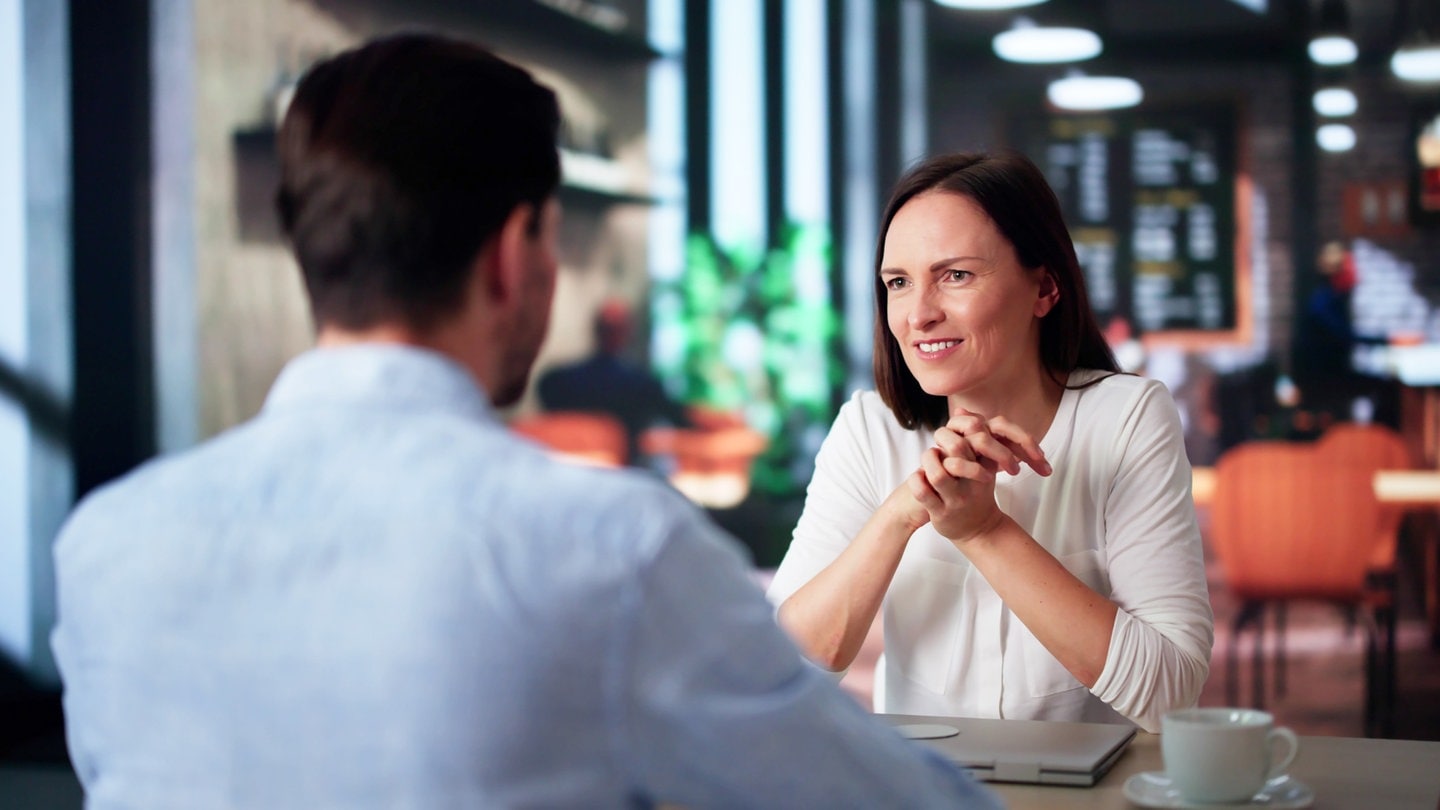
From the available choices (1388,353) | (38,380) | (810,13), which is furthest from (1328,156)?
(38,380)

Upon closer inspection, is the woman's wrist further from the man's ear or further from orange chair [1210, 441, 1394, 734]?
orange chair [1210, 441, 1394, 734]

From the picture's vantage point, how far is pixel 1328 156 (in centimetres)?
560

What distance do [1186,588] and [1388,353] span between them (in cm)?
430

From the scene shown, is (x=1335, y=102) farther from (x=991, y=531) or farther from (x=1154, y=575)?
(x=991, y=531)

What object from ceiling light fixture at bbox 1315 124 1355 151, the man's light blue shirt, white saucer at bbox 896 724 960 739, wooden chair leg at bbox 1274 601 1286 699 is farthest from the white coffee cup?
ceiling light fixture at bbox 1315 124 1355 151

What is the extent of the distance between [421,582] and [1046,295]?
1.32 metres

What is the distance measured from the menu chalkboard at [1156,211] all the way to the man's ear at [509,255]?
206 inches

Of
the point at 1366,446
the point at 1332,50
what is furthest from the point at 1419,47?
the point at 1366,446

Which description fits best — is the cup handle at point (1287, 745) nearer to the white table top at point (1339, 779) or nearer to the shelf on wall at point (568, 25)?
the white table top at point (1339, 779)

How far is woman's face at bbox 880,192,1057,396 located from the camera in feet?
5.66

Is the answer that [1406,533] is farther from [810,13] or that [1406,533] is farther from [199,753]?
[199,753]

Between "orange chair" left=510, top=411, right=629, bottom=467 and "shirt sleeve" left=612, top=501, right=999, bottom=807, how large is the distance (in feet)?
16.6

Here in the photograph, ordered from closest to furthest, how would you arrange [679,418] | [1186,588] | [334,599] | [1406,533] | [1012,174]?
[334,599] < [1186,588] < [1012,174] < [1406,533] < [679,418]

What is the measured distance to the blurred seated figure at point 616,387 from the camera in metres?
6.00
